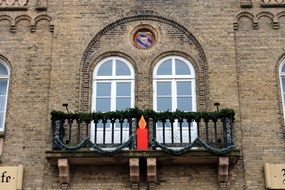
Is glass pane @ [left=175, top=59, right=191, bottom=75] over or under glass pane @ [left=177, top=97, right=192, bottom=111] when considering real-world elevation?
over

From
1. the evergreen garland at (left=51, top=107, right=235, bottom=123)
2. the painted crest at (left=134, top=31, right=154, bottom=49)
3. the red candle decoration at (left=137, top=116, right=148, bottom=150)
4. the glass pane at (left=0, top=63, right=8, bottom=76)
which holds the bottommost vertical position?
the red candle decoration at (left=137, top=116, right=148, bottom=150)

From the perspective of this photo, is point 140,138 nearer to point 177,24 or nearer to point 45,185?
point 45,185

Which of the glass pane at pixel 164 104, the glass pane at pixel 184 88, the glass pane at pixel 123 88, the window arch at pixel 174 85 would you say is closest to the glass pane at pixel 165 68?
the window arch at pixel 174 85

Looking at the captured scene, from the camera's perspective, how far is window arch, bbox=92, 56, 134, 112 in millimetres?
16938

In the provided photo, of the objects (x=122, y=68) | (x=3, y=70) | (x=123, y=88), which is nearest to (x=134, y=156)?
(x=123, y=88)

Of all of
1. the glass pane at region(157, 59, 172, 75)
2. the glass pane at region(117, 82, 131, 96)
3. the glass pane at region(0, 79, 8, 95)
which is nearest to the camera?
the glass pane at region(117, 82, 131, 96)

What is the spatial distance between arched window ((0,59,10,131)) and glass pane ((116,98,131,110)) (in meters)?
3.13

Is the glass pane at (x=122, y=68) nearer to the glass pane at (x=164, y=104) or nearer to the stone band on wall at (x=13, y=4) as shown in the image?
the glass pane at (x=164, y=104)

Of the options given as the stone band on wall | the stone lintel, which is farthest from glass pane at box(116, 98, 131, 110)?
the stone lintel

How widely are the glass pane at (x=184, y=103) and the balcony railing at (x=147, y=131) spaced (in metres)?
0.61

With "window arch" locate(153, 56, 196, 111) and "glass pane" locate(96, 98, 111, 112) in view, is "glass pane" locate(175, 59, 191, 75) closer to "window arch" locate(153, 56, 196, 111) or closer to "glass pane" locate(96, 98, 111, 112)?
"window arch" locate(153, 56, 196, 111)

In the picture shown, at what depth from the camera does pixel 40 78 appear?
56.2ft

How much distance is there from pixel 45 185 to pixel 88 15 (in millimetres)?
5303

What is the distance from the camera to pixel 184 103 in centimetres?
1692
